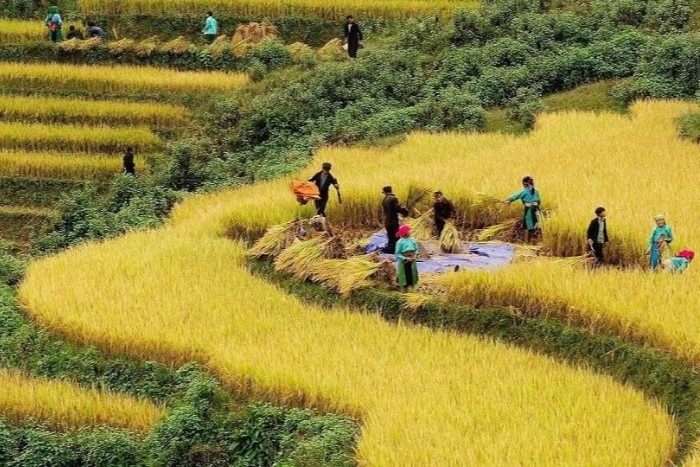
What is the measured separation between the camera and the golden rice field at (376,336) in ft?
34.7

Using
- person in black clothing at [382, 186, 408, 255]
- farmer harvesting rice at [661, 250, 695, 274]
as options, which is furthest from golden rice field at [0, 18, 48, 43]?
farmer harvesting rice at [661, 250, 695, 274]

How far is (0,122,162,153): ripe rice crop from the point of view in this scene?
22875mm

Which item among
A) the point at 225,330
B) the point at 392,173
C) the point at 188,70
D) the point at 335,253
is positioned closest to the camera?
the point at 225,330

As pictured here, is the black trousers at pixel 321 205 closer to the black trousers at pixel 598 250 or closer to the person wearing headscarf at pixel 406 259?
the person wearing headscarf at pixel 406 259

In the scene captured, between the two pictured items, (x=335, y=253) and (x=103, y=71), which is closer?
(x=335, y=253)

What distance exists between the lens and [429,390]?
38.1 feet

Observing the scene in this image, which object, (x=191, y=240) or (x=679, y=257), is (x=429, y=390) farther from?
(x=191, y=240)

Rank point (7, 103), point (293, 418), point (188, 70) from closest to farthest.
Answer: point (293, 418), point (7, 103), point (188, 70)

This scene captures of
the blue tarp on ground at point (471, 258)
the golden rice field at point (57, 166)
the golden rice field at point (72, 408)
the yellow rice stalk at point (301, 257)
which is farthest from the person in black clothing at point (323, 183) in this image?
the golden rice field at point (57, 166)

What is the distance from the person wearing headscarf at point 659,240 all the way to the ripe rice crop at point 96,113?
1179 centimetres

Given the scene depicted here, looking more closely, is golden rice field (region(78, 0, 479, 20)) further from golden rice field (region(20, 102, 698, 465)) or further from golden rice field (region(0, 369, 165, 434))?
golden rice field (region(0, 369, 165, 434))

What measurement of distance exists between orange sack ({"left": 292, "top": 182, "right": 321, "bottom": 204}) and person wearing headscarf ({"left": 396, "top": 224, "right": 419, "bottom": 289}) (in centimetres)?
229

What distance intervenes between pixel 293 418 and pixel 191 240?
17.5 ft

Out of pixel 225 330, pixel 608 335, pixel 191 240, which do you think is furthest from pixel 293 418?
pixel 191 240
